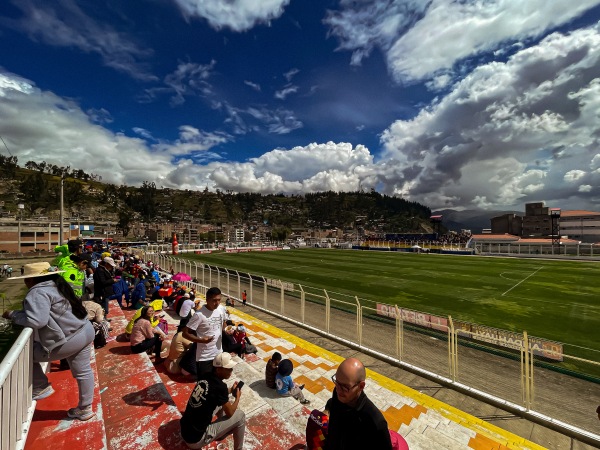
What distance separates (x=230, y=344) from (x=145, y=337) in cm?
214

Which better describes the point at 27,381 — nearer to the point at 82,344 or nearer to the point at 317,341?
the point at 82,344

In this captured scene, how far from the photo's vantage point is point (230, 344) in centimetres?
723

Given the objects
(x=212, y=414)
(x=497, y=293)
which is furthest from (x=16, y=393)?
(x=497, y=293)

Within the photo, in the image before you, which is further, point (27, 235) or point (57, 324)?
point (27, 235)

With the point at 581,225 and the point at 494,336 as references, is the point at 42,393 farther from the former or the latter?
the point at 581,225

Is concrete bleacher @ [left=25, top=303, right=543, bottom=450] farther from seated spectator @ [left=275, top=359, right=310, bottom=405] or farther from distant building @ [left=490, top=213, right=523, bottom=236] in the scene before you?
distant building @ [left=490, top=213, right=523, bottom=236]

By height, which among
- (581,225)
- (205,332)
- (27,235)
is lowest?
(27,235)

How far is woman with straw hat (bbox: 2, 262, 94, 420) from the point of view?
288 cm

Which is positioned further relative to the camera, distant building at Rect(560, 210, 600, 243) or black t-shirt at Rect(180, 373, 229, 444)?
distant building at Rect(560, 210, 600, 243)

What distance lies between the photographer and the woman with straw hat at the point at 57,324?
9.46 ft

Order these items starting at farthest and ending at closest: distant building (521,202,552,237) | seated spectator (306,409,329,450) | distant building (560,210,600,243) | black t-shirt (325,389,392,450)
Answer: distant building (521,202,552,237)
distant building (560,210,600,243)
seated spectator (306,409,329,450)
black t-shirt (325,389,392,450)

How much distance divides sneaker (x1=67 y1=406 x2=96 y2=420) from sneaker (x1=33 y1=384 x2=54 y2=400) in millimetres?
531

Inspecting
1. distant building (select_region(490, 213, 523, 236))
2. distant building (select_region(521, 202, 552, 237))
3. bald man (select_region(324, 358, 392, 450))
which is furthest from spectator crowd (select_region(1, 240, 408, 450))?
distant building (select_region(490, 213, 523, 236))

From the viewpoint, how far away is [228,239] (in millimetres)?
180250
